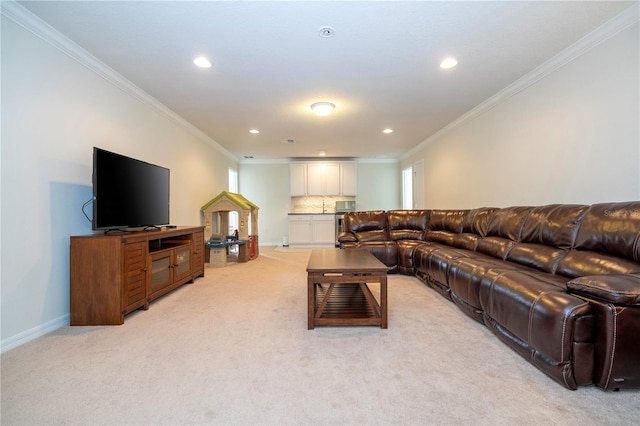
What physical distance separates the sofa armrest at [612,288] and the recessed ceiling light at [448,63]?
222 cm

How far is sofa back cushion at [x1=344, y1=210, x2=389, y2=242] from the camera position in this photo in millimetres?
4645

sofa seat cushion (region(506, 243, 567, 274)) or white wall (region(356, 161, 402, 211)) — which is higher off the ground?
white wall (region(356, 161, 402, 211))

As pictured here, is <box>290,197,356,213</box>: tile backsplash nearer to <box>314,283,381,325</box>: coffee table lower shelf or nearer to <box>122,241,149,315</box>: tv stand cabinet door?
<box>314,283,381,325</box>: coffee table lower shelf

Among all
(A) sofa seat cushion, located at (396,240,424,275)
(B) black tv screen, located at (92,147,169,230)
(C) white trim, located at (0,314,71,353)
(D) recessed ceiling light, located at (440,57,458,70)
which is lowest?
(C) white trim, located at (0,314,71,353)

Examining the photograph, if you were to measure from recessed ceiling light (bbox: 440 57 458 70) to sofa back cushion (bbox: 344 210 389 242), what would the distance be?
8.49 feet

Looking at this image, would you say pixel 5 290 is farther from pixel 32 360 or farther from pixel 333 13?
pixel 333 13

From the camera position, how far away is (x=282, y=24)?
2111mm

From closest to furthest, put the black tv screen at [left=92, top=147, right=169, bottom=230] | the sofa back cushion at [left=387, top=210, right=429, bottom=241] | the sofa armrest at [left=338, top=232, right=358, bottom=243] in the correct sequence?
the black tv screen at [left=92, top=147, right=169, bottom=230]
the sofa armrest at [left=338, top=232, right=358, bottom=243]
the sofa back cushion at [left=387, top=210, right=429, bottom=241]

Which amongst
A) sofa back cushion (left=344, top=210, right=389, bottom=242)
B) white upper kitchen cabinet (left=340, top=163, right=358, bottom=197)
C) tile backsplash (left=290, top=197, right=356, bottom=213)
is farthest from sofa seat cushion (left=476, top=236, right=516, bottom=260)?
tile backsplash (left=290, top=197, right=356, bottom=213)

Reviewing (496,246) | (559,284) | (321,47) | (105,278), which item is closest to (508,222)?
(496,246)

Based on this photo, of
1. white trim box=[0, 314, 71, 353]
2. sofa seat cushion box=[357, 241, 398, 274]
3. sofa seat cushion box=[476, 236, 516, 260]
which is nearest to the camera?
white trim box=[0, 314, 71, 353]

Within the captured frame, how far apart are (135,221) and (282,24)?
7.94 feet

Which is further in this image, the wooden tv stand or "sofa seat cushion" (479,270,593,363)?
Result: the wooden tv stand

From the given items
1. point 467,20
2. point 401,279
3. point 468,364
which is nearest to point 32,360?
point 468,364
